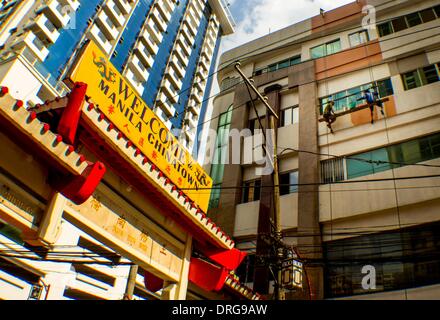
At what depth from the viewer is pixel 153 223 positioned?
986 cm

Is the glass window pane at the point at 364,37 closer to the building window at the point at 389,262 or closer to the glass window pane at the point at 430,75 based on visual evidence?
the glass window pane at the point at 430,75

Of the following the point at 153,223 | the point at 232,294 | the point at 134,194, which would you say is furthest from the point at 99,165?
the point at 232,294

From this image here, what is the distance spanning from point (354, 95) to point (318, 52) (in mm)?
5060

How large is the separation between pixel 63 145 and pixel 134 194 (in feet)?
9.63

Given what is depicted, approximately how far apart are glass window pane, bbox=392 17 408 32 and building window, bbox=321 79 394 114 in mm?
3826

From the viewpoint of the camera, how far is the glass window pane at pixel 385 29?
783 inches

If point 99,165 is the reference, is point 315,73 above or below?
above

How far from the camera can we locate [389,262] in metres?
13.4

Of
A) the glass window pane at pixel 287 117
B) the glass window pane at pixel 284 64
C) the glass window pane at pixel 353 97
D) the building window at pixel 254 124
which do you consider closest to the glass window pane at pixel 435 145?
the glass window pane at pixel 353 97

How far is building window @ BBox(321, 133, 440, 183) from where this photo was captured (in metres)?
15.0

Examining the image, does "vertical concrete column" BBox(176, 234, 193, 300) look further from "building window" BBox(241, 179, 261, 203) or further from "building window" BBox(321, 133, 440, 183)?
"building window" BBox(321, 133, 440, 183)
